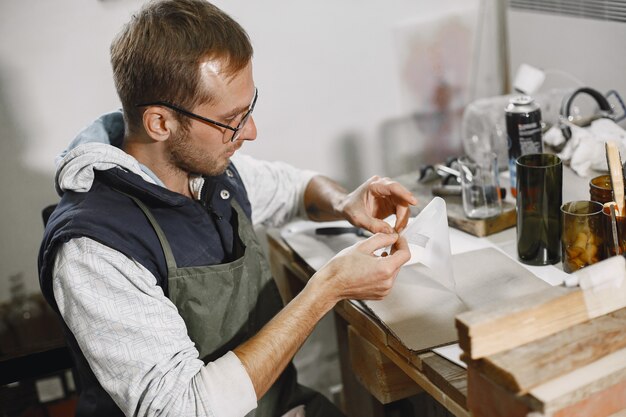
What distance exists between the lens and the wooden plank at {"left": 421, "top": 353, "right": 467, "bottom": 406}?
113 centimetres

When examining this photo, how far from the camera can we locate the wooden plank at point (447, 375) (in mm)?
1134

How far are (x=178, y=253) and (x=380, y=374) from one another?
47 cm

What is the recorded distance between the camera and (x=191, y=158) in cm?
149

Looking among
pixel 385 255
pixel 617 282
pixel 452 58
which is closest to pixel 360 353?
pixel 385 255

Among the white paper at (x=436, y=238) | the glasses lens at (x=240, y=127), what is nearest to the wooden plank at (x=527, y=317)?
the white paper at (x=436, y=238)

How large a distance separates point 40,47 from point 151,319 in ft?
3.18

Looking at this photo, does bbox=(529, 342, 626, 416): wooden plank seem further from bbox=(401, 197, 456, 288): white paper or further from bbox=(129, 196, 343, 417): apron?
bbox=(129, 196, 343, 417): apron

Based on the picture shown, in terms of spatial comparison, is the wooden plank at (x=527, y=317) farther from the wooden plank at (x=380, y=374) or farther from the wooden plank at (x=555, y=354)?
the wooden plank at (x=380, y=374)

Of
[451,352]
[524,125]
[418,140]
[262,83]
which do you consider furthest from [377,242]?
[418,140]

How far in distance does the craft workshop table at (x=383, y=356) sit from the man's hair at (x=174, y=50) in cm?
54

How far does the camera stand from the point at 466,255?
1.57m

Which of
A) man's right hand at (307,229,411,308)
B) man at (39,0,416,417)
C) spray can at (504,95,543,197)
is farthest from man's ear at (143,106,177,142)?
spray can at (504,95,543,197)

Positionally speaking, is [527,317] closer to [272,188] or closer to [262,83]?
[272,188]

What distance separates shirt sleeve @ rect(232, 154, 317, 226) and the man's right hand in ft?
1.63
